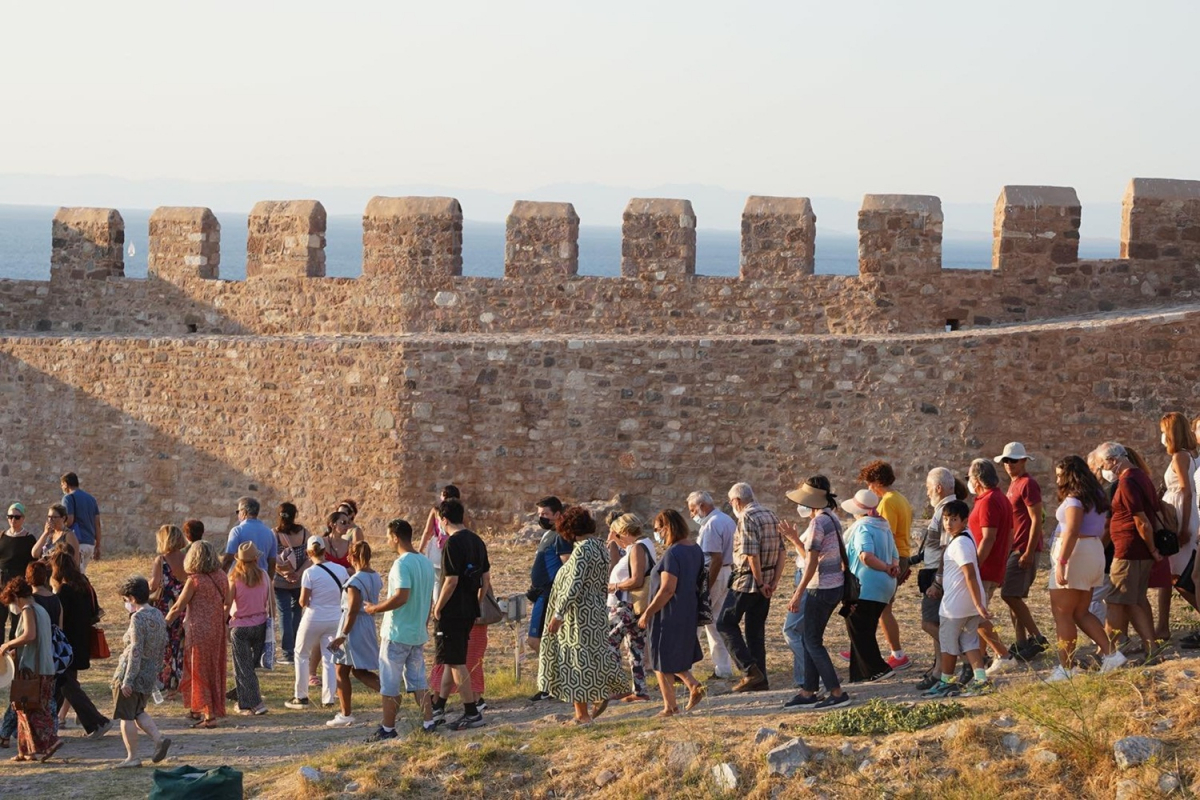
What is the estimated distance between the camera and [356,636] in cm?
1070

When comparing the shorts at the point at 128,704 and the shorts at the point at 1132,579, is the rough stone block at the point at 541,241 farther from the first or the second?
the shorts at the point at 1132,579

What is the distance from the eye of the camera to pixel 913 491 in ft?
51.9

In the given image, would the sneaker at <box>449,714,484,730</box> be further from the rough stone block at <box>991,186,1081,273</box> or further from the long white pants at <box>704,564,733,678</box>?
the rough stone block at <box>991,186,1081,273</box>

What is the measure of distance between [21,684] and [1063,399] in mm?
9165

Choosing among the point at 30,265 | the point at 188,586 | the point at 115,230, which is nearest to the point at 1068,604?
the point at 188,586

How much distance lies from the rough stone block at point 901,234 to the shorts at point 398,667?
7885 millimetres

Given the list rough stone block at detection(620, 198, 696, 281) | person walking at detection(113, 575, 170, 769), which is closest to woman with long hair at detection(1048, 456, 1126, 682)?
person walking at detection(113, 575, 170, 769)

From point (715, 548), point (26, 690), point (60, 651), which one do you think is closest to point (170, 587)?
point (60, 651)

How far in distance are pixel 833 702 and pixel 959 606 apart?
34.2 inches

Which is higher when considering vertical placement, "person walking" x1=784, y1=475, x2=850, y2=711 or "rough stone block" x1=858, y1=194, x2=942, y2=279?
"rough stone block" x1=858, y1=194, x2=942, y2=279

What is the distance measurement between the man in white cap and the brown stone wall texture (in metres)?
Result: 4.71

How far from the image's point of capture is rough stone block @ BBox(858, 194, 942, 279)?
1686 cm

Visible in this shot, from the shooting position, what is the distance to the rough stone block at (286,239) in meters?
18.0

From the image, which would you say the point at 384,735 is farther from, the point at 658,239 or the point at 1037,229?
the point at 1037,229
